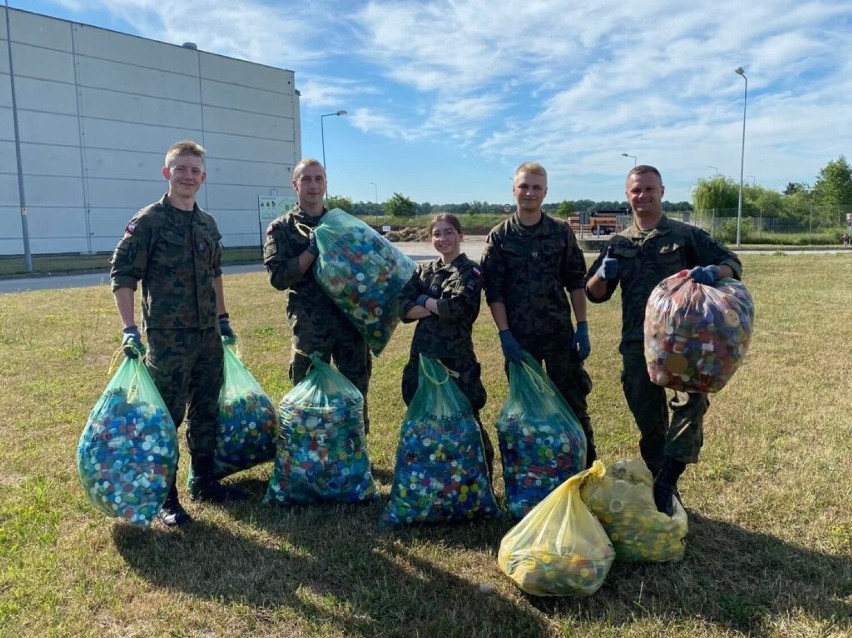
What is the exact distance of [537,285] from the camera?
329cm

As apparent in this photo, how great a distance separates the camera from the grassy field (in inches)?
99.7

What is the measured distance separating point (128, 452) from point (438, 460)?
1518 millimetres

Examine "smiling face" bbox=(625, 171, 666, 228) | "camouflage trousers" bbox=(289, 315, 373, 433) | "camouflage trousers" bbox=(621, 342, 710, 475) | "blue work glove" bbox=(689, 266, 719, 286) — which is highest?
"smiling face" bbox=(625, 171, 666, 228)

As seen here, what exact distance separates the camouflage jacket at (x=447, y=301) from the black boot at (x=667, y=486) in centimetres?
111

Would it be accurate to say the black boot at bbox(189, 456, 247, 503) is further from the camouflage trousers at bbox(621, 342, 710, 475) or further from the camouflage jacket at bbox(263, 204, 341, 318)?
the camouflage trousers at bbox(621, 342, 710, 475)

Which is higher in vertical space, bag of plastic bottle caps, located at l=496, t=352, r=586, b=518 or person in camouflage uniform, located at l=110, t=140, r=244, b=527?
person in camouflage uniform, located at l=110, t=140, r=244, b=527

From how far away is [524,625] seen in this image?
2.49 meters

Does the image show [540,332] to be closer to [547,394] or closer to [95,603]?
[547,394]

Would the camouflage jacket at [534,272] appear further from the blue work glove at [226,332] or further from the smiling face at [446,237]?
the blue work glove at [226,332]

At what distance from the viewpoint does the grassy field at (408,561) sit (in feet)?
8.31

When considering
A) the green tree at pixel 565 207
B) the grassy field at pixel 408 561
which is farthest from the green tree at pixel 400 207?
the grassy field at pixel 408 561

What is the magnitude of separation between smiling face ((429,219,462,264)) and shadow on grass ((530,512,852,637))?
1.71 metres

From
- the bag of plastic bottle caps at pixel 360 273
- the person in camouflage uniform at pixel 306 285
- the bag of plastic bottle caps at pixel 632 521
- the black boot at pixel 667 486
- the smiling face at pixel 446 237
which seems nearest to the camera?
the bag of plastic bottle caps at pixel 632 521

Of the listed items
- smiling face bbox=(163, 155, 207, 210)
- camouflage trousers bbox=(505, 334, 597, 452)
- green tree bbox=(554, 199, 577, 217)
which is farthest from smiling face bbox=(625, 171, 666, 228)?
green tree bbox=(554, 199, 577, 217)
